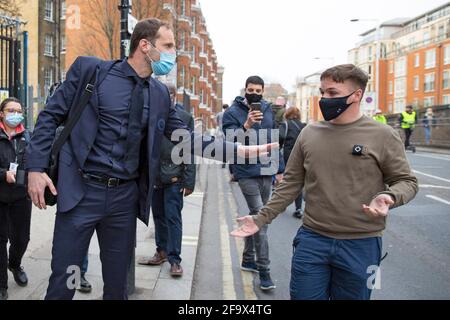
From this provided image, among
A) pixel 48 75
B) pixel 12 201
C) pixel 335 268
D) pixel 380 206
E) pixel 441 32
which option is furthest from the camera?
pixel 441 32

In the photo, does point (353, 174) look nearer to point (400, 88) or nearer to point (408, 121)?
point (408, 121)

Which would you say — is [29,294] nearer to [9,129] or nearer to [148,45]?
[9,129]

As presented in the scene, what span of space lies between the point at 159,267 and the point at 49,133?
2.92 metres

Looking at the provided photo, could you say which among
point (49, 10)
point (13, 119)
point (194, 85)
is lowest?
point (13, 119)

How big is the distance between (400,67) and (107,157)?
81.4 meters

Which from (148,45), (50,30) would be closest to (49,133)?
(148,45)

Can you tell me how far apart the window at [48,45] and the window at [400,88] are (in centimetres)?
5590

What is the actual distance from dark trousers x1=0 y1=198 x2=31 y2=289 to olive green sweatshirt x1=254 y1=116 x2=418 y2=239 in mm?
2888

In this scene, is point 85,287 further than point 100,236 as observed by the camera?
Yes

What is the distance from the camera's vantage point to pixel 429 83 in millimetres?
69000

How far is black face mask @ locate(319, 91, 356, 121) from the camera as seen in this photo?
3045mm

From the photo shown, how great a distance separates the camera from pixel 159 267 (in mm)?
5418

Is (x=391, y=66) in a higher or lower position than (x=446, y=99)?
higher

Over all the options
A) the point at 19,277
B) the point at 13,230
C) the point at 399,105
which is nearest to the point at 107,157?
the point at 13,230
